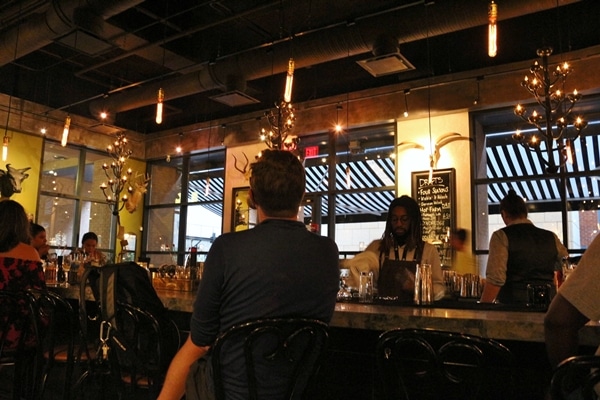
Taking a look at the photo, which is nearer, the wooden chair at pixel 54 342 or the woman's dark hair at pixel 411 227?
the wooden chair at pixel 54 342

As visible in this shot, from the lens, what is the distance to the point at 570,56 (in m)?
6.32

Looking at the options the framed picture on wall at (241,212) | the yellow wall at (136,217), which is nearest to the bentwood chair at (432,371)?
the framed picture on wall at (241,212)

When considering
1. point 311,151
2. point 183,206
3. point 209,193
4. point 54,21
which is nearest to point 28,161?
point 183,206

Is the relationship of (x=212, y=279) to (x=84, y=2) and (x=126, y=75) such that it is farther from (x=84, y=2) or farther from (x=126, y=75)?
(x=126, y=75)

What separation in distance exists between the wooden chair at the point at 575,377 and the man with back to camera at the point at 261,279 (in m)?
0.72

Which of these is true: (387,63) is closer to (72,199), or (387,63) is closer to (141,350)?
(141,350)

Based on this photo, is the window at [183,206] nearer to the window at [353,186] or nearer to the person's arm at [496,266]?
the window at [353,186]

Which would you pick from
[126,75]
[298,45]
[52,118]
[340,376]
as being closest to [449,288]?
[340,376]

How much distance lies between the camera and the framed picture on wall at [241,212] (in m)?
8.96

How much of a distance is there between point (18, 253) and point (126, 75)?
6457mm

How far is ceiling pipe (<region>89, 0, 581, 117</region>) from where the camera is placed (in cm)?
516

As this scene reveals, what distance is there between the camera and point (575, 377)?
136cm

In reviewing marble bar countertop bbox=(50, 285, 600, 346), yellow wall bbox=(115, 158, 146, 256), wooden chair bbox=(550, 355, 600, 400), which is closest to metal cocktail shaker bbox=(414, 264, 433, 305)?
marble bar countertop bbox=(50, 285, 600, 346)

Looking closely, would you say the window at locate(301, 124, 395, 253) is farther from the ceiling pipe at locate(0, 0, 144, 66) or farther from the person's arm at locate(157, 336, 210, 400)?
the person's arm at locate(157, 336, 210, 400)
